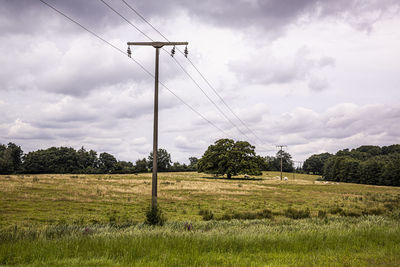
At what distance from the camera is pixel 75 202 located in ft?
76.8

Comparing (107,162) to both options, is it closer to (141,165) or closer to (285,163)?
(141,165)

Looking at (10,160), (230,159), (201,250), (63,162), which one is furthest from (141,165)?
(201,250)

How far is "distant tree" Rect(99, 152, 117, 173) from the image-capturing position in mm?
125463

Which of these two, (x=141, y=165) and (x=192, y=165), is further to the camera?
(x=192, y=165)

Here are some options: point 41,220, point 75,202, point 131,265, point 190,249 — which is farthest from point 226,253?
point 75,202

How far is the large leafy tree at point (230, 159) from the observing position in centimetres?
7531

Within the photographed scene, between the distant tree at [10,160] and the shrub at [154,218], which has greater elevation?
the distant tree at [10,160]

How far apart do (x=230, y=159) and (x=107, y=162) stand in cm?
7311

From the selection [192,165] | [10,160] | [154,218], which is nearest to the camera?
[154,218]

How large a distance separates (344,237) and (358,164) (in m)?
123

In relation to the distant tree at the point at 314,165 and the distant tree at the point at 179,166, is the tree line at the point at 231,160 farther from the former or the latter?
the distant tree at the point at 314,165

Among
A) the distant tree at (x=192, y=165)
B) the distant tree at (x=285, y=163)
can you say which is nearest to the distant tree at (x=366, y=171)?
the distant tree at (x=285, y=163)

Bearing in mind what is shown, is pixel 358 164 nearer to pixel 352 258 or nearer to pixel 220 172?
pixel 220 172

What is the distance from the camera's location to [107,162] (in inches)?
5108
